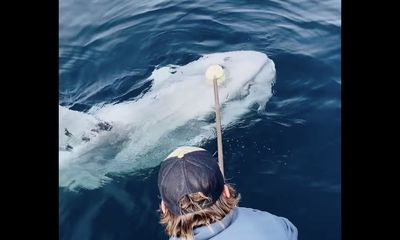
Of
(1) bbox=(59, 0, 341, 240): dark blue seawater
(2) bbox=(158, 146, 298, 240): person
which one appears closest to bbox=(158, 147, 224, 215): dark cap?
(2) bbox=(158, 146, 298, 240): person

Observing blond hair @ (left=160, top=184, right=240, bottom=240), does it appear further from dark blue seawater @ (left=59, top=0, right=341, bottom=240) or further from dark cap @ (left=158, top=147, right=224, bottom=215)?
dark blue seawater @ (left=59, top=0, right=341, bottom=240)

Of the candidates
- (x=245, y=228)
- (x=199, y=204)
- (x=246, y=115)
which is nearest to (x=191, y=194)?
(x=199, y=204)

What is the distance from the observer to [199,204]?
251 centimetres

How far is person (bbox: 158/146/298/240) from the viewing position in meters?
2.49

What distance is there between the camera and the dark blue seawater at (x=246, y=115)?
5020 mm

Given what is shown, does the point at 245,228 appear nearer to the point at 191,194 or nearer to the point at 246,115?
the point at 191,194

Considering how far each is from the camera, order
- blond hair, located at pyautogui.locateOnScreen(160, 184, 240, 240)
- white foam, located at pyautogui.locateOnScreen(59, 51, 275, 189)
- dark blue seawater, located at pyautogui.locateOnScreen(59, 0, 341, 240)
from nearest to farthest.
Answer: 1. blond hair, located at pyautogui.locateOnScreen(160, 184, 240, 240)
2. dark blue seawater, located at pyautogui.locateOnScreen(59, 0, 341, 240)
3. white foam, located at pyautogui.locateOnScreen(59, 51, 275, 189)

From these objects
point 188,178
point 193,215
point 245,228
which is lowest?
point 245,228

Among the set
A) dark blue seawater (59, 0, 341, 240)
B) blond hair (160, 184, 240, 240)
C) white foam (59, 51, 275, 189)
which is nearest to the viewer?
blond hair (160, 184, 240, 240)

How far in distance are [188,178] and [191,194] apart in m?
0.09

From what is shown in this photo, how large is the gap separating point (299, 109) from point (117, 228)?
2609 mm

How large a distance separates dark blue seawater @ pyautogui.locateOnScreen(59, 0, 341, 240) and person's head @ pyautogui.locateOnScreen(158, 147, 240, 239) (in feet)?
7.71
